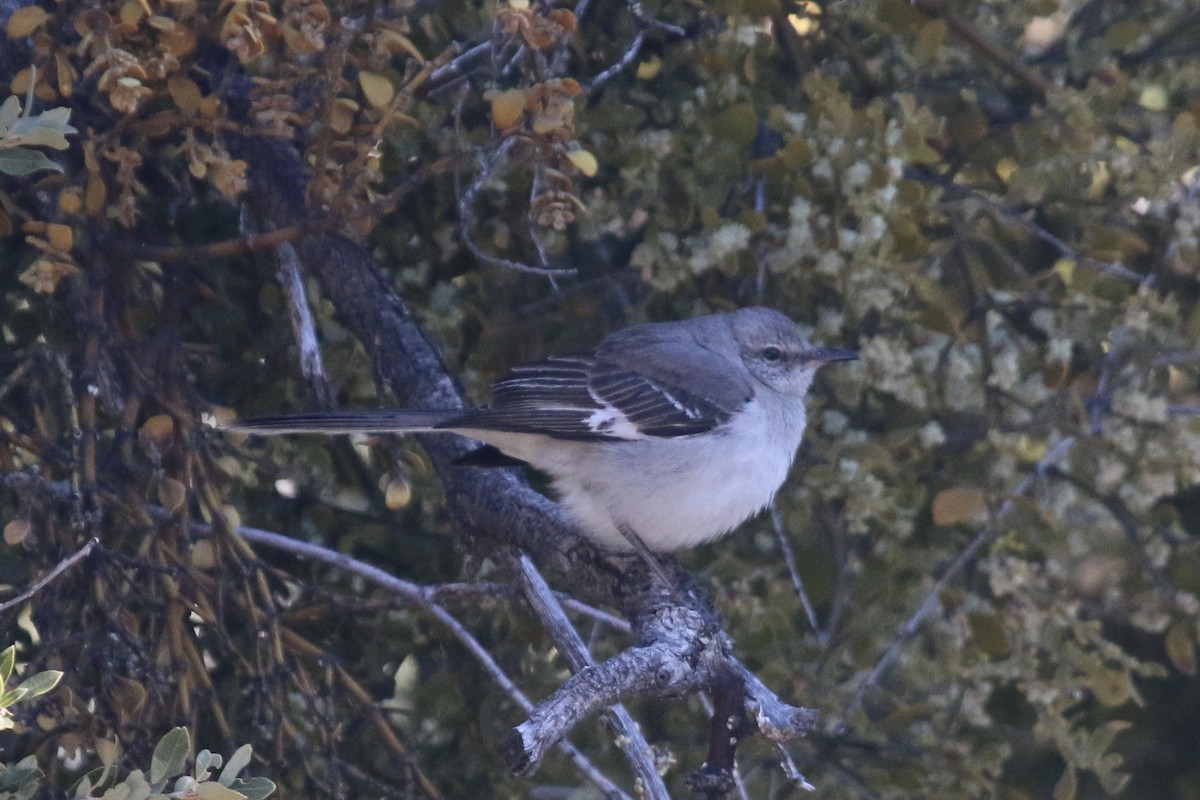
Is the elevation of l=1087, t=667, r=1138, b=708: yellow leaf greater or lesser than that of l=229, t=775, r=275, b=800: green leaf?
lesser

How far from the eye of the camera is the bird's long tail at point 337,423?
8.71ft

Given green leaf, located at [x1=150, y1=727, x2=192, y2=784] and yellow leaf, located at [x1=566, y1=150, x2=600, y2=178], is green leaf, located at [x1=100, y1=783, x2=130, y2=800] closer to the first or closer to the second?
green leaf, located at [x1=150, y1=727, x2=192, y2=784]

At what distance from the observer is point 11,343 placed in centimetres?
287

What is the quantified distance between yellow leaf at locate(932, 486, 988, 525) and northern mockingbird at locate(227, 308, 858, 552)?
33 cm

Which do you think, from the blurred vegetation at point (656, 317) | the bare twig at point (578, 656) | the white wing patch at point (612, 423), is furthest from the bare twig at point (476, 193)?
the bare twig at point (578, 656)

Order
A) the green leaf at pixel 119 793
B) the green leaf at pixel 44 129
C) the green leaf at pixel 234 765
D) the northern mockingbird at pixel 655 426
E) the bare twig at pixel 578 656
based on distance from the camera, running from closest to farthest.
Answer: the green leaf at pixel 119 793 < the green leaf at pixel 234 765 < the green leaf at pixel 44 129 < the bare twig at pixel 578 656 < the northern mockingbird at pixel 655 426

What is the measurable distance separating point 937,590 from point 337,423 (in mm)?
1340

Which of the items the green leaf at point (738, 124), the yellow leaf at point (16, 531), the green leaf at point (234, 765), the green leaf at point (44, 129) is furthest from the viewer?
the green leaf at point (738, 124)

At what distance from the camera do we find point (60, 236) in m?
2.42

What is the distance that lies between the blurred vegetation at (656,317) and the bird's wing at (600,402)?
0.12 m

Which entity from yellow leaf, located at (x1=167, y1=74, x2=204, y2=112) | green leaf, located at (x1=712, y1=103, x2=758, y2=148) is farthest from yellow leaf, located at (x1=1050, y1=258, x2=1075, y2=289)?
yellow leaf, located at (x1=167, y1=74, x2=204, y2=112)

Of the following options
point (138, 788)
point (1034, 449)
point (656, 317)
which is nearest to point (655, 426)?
point (656, 317)

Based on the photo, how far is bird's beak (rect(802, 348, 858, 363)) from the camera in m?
3.10

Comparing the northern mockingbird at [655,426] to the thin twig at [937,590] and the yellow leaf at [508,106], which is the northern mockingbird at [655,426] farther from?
the yellow leaf at [508,106]
